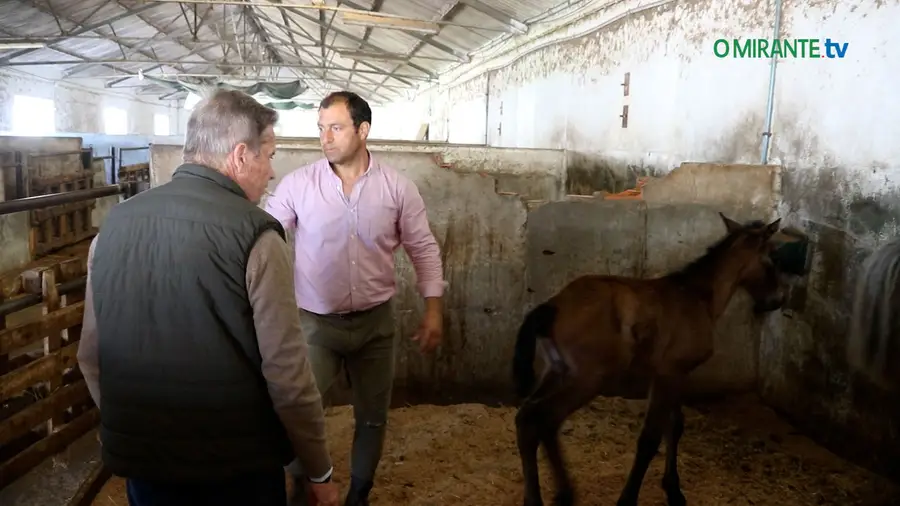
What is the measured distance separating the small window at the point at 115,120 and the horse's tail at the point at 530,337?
21.0 metres

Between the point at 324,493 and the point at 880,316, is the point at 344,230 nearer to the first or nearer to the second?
the point at 324,493

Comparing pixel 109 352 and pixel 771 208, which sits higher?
pixel 771 208

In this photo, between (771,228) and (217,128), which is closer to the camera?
(217,128)

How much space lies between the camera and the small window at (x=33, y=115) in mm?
15734

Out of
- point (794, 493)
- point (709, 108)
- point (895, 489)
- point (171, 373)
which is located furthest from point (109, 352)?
point (709, 108)

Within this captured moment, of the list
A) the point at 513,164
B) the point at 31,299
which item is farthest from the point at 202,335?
the point at 513,164

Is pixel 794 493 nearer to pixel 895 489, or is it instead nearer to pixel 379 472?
pixel 895 489

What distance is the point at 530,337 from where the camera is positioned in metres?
2.80

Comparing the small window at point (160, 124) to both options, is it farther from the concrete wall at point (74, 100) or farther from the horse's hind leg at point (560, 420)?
the horse's hind leg at point (560, 420)

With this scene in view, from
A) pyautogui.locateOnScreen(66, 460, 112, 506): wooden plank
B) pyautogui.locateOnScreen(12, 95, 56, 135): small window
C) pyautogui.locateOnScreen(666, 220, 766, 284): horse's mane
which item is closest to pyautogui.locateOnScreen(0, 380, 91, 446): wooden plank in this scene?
pyautogui.locateOnScreen(66, 460, 112, 506): wooden plank

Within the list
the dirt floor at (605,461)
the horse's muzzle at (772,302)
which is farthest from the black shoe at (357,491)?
the horse's muzzle at (772,302)

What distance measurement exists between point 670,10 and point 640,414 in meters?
3.13

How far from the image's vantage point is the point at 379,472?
126 inches

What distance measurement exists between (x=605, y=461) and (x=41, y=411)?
102 inches
